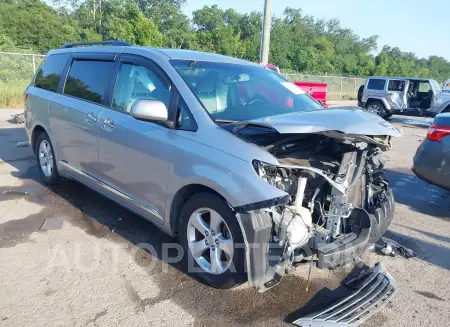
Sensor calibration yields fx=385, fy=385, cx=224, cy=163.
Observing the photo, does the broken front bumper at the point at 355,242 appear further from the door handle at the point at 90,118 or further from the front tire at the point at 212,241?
the door handle at the point at 90,118

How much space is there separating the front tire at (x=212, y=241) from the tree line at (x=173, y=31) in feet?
98.1

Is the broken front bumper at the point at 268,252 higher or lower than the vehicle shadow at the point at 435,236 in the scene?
higher

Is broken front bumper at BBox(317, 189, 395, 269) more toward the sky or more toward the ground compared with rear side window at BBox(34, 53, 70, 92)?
more toward the ground

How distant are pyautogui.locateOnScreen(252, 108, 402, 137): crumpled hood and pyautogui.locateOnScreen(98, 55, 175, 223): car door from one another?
3.20 feet

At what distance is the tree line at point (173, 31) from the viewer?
37.3 meters

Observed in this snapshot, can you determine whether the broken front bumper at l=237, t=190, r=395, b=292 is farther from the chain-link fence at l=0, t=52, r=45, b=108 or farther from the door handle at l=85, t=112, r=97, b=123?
the chain-link fence at l=0, t=52, r=45, b=108

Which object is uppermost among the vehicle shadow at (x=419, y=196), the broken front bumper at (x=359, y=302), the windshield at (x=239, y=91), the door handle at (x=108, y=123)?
the windshield at (x=239, y=91)

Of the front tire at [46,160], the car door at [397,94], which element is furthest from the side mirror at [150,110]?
the car door at [397,94]

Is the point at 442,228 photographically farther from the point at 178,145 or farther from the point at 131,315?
the point at 131,315

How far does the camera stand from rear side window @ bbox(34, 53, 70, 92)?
16.6 feet

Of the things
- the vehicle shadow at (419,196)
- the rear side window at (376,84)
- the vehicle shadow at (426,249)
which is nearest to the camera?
the vehicle shadow at (426,249)

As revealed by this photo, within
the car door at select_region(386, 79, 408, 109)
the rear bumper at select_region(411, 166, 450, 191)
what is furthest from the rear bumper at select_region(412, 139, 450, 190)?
the car door at select_region(386, 79, 408, 109)

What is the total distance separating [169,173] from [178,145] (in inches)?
10.3

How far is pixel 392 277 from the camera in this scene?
3.39 meters
